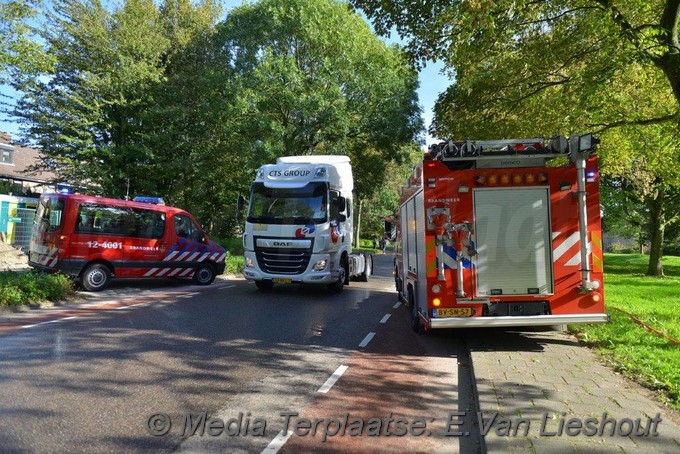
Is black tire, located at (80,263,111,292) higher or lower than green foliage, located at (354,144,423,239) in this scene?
lower

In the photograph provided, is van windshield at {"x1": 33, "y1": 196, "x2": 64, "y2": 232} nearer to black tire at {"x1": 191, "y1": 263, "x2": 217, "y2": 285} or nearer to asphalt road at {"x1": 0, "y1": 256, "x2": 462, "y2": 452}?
asphalt road at {"x1": 0, "y1": 256, "x2": 462, "y2": 452}

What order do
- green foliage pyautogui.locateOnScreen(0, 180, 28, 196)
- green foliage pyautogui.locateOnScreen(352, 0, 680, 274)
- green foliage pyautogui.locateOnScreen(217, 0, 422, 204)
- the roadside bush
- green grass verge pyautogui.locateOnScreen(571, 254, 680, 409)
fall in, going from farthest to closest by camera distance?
green foliage pyautogui.locateOnScreen(0, 180, 28, 196) < green foliage pyautogui.locateOnScreen(217, 0, 422, 204) < the roadside bush < green foliage pyautogui.locateOnScreen(352, 0, 680, 274) < green grass verge pyautogui.locateOnScreen(571, 254, 680, 409)

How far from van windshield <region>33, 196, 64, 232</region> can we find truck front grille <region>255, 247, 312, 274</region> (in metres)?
5.19

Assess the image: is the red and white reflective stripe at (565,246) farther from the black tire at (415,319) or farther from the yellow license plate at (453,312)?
the black tire at (415,319)

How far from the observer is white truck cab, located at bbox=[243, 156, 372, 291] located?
13141 mm

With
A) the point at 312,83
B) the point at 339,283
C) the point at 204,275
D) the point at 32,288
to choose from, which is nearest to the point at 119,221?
the point at 204,275

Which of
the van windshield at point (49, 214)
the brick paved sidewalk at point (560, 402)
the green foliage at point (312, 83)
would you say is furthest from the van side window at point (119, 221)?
the brick paved sidewalk at point (560, 402)

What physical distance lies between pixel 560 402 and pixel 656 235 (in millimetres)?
23504

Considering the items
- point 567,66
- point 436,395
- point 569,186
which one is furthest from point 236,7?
point 436,395

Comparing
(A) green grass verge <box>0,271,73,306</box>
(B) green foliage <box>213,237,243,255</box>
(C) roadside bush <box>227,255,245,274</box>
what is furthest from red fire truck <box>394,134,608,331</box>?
(B) green foliage <box>213,237,243,255</box>

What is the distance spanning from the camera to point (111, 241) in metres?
13.8

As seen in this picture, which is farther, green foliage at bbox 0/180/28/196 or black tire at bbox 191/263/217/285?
green foliage at bbox 0/180/28/196

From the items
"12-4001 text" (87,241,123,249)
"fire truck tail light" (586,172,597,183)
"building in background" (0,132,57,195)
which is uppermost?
"building in background" (0,132,57,195)

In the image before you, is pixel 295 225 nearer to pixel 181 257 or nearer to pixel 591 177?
pixel 181 257
